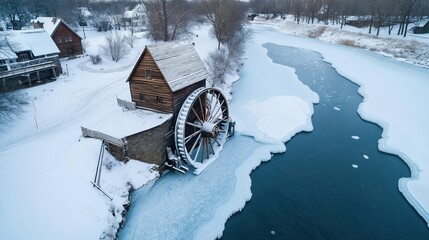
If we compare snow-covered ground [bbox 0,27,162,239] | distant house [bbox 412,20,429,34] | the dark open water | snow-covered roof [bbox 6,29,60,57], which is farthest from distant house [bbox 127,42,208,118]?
distant house [bbox 412,20,429,34]

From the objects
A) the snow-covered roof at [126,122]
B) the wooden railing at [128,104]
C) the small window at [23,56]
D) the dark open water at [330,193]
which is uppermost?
the small window at [23,56]

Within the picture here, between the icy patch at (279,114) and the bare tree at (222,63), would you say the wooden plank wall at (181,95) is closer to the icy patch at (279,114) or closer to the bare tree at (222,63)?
the icy patch at (279,114)

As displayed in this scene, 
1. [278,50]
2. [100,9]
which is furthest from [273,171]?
[100,9]

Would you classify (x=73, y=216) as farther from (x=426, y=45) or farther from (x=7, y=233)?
(x=426, y=45)

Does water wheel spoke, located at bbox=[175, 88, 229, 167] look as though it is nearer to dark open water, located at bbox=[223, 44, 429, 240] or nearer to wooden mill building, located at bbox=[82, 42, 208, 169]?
wooden mill building, located at bbox=[82, 42, 208, 169]

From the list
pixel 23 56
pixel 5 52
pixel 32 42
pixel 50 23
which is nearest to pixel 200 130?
pixel 5 52

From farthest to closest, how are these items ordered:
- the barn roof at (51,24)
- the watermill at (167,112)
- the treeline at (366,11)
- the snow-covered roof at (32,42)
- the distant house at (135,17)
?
the distant house at (135,17) < the treeline at (366,11) < the barn roof at (51,24) < the snow-covered roof at (32,42) < the watermill at (167,112)

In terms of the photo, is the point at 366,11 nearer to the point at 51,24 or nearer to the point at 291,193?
the point at 291,193

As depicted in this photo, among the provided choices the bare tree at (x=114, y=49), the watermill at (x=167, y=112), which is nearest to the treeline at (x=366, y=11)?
the bare tree at (x=114, y=49)
